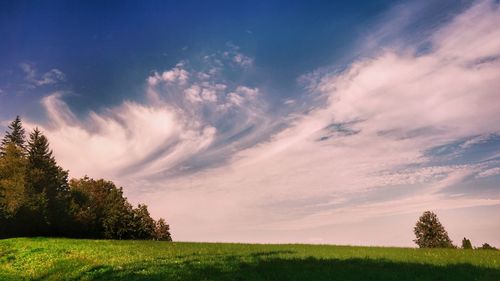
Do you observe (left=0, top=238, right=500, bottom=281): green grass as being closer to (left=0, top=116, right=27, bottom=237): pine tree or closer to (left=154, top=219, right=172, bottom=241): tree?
(left=0, top=116, right=27, bottom=237): pine tree

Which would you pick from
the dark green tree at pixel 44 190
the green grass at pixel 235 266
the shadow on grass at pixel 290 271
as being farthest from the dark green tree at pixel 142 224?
the shadow on grass at pixel 290 271

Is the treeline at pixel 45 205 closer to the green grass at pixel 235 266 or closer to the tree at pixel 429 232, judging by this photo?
the green grass at pixel 235 266

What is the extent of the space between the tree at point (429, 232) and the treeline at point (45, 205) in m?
59.0

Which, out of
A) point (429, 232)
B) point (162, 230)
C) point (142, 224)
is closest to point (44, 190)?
point (142, 224)

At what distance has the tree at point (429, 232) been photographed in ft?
294

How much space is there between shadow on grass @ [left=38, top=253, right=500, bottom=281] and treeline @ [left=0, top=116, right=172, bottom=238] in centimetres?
4381

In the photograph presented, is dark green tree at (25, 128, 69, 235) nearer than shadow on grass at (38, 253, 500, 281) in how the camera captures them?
No

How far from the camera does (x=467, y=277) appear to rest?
20.6 m

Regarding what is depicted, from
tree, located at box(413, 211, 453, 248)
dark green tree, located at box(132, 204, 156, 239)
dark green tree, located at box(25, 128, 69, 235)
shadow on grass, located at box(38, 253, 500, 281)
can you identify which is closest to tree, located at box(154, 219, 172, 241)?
dark green tree, located at box(132, 204, 156, 239)

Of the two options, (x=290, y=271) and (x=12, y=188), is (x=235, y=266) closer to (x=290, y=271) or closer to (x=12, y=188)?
(x=290, y=271)

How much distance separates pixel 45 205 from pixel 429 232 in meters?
75.9

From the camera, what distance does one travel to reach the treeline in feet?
205

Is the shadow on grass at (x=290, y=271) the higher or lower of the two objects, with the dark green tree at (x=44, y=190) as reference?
lower

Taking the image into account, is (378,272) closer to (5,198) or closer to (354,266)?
(354,266)
